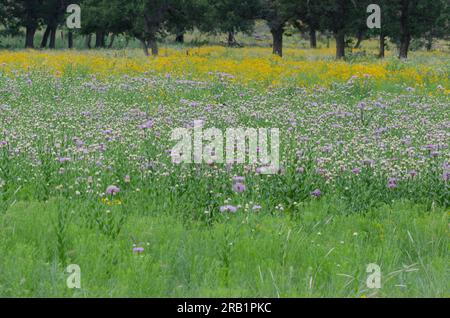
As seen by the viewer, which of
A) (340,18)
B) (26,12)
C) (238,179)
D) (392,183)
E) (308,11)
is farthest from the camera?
(26,12)

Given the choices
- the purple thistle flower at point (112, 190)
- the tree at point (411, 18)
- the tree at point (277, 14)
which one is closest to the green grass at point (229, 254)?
the purple thistle flower at point (112, 190)

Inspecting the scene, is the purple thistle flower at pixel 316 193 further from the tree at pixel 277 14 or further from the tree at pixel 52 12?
the tree at pixel 52 12

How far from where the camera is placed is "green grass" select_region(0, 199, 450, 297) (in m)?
4.31

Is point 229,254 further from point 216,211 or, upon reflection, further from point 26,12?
point 26,12

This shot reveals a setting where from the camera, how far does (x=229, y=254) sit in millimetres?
4902

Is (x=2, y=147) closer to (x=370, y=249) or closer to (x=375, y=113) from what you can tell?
(x=370, y=249)

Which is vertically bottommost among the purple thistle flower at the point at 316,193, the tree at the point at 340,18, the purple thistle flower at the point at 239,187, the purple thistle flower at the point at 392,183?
the purple thistle flower at the point at 316,193

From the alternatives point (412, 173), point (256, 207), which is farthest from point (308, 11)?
point (256, 207)

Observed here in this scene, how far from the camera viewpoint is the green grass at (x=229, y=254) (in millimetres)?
4312

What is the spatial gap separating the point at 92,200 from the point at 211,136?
3581 mm

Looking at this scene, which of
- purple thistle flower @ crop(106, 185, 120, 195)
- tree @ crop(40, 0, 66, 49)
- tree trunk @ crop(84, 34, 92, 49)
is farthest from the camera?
tree trunk @ crop(84, 34, 92, 49)

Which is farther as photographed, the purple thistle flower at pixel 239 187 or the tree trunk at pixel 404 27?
the tree trunk at pixel 404 27

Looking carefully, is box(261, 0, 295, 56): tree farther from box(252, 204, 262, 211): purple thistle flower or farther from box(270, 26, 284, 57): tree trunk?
box(252, 204, 262, 211): purple thistle flower

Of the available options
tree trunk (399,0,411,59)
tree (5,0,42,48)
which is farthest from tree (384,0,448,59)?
tree (5,0,42,48)
